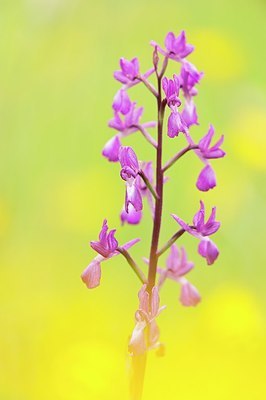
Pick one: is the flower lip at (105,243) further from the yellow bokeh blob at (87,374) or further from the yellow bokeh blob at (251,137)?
the yellow bokeh blob at (251,137)

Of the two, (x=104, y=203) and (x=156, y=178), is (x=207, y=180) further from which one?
(x=104, y=203)

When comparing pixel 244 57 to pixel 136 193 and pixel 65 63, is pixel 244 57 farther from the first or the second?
pixel 136 193

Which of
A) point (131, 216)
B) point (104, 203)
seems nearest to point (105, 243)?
point (131, 216)

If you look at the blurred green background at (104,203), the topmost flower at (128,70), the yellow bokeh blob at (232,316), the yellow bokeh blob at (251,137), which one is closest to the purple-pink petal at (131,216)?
the topmost flower at (128,70)

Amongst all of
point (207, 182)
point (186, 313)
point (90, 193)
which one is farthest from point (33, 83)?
point (207, 182)

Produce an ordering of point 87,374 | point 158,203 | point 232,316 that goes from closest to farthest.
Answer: point 158,203
point 87,374
point 232,316
